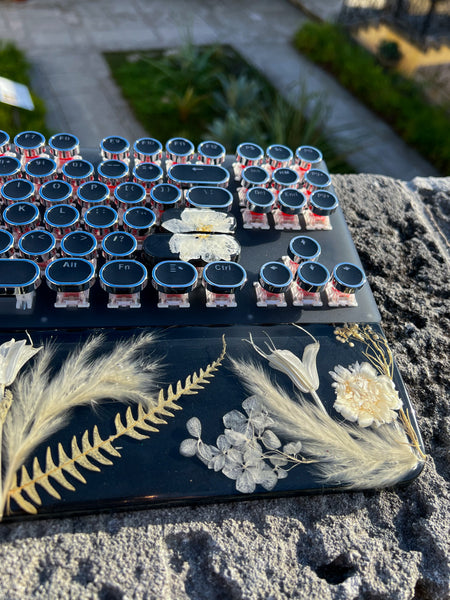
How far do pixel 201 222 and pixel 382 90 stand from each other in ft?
14.7

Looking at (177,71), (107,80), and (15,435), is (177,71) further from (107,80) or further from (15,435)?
(15,435)

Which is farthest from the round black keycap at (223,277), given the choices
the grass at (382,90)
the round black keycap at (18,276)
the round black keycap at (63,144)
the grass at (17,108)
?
the grass at (382,90)

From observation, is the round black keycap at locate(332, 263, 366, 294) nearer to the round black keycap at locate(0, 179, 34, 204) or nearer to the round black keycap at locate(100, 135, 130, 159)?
the round black keycap at locate(100, 135, 130, 159)

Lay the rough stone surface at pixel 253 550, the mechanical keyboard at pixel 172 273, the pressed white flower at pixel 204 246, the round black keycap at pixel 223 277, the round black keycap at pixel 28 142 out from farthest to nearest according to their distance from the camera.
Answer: the round black keycap at pixel 28 142
the pressed white flower at pixel 204 246
the round black keycap at pixel 223 277
the mechanical keyboard at pixel 172 273
the rough stone surface at pixel 253 550

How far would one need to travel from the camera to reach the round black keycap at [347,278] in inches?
60.9

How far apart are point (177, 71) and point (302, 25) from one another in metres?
2.14

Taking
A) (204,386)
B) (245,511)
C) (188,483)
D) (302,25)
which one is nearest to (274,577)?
(245,511)

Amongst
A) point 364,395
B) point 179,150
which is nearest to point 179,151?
point 179,150

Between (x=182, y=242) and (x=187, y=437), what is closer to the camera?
(x=187, y=437)

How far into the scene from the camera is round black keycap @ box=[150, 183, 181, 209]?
5.54 feet

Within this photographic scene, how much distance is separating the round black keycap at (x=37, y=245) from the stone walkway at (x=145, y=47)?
119 inches

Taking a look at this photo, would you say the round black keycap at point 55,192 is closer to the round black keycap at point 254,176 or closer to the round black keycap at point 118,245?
the round black keycap at point 118,245

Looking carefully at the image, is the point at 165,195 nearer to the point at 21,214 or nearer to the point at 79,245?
the point at 79,245

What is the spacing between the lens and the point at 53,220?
61.6 inches
